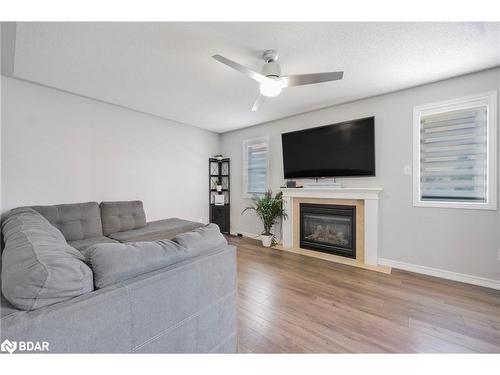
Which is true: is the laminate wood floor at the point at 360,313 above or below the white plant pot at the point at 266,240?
below

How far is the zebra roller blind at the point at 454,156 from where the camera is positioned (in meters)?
2.34

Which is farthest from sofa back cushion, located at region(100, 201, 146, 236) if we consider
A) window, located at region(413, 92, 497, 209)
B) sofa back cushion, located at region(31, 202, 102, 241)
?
window, located at region(413, 92, 497, 209)

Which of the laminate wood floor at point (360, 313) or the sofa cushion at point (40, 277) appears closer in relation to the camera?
the sofa cushion at point (40, 277)

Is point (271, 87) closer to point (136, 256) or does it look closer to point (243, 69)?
point (243, 69)

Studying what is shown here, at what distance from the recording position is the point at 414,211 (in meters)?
2.69

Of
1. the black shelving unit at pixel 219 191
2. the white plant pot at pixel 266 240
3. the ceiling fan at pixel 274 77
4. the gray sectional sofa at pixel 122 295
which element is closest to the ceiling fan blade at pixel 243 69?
the ceiling fan at pixel 274 77

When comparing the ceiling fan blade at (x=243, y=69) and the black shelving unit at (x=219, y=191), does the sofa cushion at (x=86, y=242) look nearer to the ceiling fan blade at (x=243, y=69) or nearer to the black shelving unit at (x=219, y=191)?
the ceiling fan blade at (x=243, y=69)

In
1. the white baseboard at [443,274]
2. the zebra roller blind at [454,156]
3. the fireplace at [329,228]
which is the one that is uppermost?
the zebra roller blind at [454,156]

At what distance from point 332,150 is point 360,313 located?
2189 millimetres

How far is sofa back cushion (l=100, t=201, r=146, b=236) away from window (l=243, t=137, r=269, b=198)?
2.12 meters

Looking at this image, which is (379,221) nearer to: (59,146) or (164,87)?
(164,87)

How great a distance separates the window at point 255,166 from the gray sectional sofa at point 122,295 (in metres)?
3.03

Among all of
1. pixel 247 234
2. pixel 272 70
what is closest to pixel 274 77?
pixel 272 70
